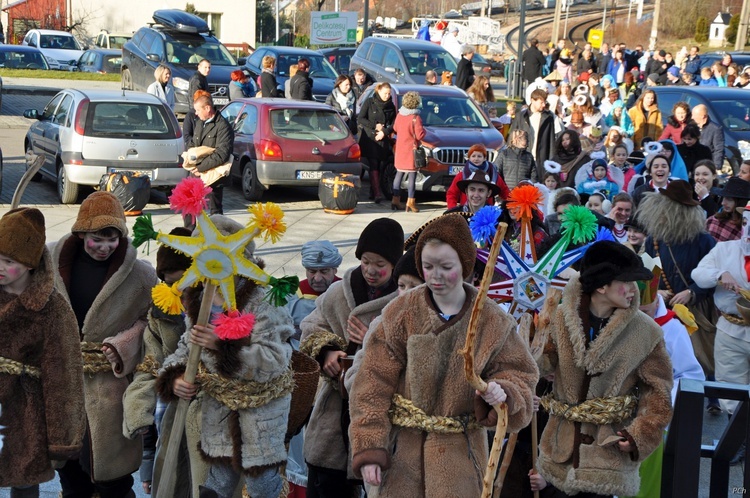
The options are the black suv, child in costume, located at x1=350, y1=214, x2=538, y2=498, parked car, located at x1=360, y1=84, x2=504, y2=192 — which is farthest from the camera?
the black suv

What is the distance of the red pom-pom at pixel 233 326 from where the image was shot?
15.1ft

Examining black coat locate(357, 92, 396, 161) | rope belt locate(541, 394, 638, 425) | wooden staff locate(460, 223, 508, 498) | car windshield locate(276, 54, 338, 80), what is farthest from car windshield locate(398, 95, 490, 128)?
wooden staff locate(460, 223, 508, 498)

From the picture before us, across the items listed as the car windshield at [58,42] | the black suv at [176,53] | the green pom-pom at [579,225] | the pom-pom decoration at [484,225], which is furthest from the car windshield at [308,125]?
the car windshield at [58,42]

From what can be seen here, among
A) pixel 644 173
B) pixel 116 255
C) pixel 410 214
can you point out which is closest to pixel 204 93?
pixel 410 214

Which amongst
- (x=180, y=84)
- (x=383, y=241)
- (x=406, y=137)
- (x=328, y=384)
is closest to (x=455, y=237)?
(x=383, y=241)

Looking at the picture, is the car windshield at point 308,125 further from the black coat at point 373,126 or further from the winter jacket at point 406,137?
the winter jacket at point 406,137

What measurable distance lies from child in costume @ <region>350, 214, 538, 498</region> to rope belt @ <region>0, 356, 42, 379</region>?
1.72 metres

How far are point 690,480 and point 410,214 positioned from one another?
37.7 ft

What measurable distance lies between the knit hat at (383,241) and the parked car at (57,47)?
3343 centimetres

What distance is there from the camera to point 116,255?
555cm

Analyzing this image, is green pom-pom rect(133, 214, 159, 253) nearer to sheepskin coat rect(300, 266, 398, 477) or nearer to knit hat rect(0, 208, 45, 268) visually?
knit hat rect(0, 208, 45, 268)

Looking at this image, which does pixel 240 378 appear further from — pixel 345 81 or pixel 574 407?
pixel 345 81

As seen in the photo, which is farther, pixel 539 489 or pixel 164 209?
pixel 164 209

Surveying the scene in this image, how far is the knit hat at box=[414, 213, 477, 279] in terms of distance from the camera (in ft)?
13.7
